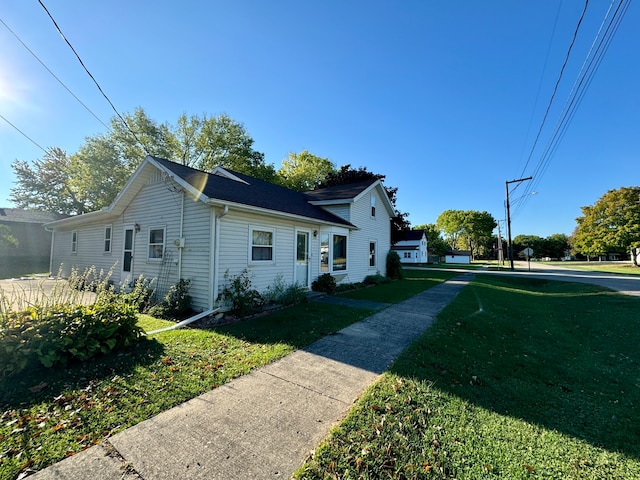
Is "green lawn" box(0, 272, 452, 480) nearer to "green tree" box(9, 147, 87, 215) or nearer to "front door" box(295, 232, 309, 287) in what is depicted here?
"front door" box(295, 232, 309, 287)

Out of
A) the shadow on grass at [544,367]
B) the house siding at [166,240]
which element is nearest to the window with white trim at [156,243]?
the house siding at [166,240]

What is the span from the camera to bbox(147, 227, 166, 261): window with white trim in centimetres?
893

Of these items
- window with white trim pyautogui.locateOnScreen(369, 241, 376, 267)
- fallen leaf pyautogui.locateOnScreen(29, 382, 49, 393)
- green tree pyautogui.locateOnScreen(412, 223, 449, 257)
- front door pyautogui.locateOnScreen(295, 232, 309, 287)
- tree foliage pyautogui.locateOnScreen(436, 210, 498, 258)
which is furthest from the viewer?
tree foliage pyautogui.locateOnScreen(436, 210, 498, 258)

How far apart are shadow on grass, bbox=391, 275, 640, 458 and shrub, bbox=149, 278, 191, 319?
586 centimetres

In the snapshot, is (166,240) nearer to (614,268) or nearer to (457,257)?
(614,268)

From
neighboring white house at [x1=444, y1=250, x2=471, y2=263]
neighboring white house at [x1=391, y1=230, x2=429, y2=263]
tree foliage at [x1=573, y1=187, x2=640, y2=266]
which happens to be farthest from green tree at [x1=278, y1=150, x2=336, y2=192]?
tree foliage at [x1=573, y1=187, x2=640, y2=266]

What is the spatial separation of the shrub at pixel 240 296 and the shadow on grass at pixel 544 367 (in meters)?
4.35

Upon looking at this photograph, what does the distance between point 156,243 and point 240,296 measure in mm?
3982

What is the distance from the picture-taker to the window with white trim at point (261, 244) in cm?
Answer: 864

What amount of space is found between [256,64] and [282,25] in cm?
198

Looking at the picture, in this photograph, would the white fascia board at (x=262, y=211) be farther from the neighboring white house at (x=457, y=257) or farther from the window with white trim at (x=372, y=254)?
the neighboring white house at (x=457, y=257)

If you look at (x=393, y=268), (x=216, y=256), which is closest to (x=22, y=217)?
(x=216, y=256)

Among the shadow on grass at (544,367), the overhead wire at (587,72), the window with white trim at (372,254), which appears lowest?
the shadow on grass at (544,367)

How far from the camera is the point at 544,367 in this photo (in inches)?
182
